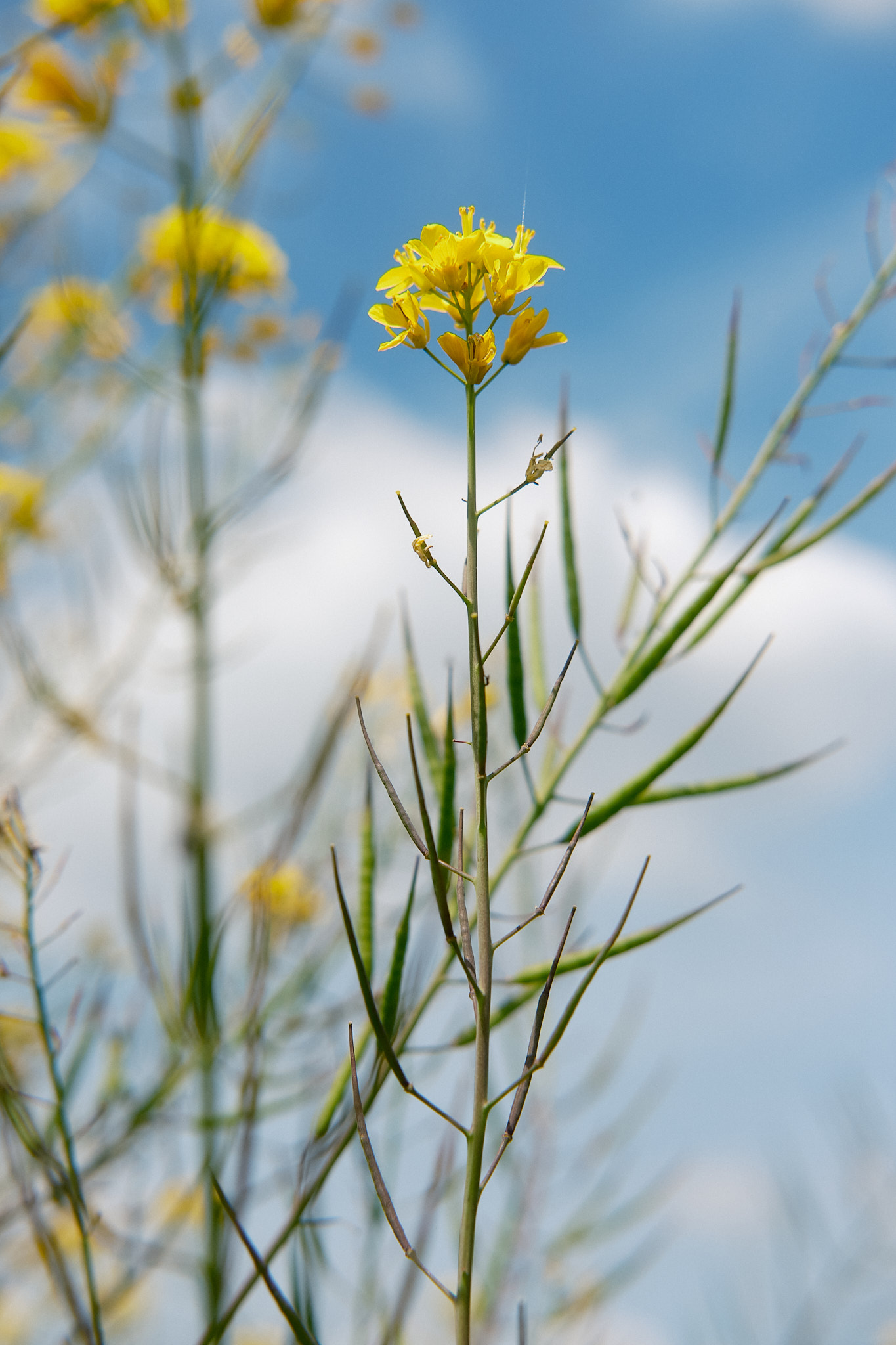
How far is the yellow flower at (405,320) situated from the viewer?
45cm

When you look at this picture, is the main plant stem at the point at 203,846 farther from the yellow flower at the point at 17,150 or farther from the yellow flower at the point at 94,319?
the yellow flower at the point at 17,150

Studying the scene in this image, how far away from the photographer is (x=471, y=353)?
0.44m

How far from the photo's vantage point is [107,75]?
1.36m

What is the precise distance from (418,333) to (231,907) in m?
0.46

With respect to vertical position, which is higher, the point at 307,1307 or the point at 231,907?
the point at 231,907

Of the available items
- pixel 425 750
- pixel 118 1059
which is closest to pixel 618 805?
pixel 425 750

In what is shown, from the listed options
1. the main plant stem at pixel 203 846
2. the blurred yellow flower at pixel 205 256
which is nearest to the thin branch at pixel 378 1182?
the main plant stem at pixel 203 846

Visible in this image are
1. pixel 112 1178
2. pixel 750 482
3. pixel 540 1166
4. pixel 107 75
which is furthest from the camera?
pixel 540 1166

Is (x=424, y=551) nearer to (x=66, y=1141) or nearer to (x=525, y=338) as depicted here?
(x=525, y=338)

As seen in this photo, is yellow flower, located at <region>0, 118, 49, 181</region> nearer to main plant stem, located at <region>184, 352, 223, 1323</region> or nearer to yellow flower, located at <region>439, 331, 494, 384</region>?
main plant stem, located at <region>184, 352, 223, 1323</region>

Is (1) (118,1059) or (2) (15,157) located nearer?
(1) (118,1059)

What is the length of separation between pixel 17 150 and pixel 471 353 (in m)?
1.57

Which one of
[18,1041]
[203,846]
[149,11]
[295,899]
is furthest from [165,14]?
[18,1041]

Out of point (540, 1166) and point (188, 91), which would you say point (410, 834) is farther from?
point (540, 1166)
